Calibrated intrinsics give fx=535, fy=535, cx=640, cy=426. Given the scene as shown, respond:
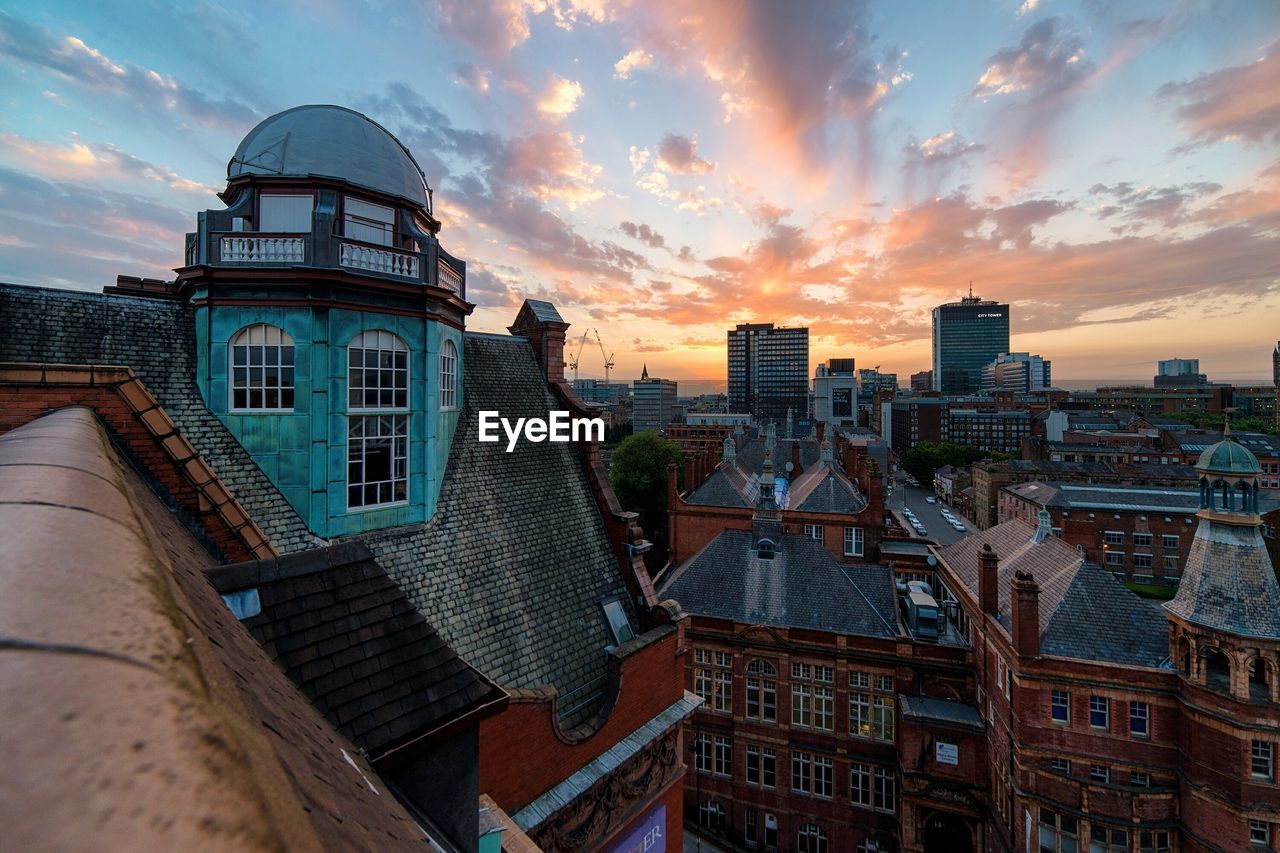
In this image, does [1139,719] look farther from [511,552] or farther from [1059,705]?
[511,552]

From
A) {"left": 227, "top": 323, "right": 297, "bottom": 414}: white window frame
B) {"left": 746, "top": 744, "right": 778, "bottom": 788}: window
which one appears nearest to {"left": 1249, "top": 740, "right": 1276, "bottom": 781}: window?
{"left": 746, "top": 744, "right": 778, "bottom": 788}: window

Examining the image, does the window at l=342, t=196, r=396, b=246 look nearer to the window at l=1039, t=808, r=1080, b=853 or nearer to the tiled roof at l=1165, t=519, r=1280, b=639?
the tiled roof at l=1165, t=519, r=1280, b=639

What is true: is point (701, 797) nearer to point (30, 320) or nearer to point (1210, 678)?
point (1210, 678)

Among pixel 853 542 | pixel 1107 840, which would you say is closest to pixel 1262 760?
pixel 1107 840

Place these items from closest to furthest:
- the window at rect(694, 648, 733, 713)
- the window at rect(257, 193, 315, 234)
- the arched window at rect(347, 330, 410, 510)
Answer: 1. the arched window at rect(347, 330, 410, 510)
2. the window at rect(257, 193, 315, 234)
3. the window at rect(694, 648, 733, 713)

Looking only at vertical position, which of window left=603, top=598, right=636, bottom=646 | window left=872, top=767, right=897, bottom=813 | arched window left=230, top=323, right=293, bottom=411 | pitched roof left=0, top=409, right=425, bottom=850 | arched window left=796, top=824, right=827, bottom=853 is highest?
arched window left=230, top=323, right=293, bottom=411

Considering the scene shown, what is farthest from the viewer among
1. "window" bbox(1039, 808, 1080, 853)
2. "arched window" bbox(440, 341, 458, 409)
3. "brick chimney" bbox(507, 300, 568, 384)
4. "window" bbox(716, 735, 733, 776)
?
"window" bbox(716, 735, 733, 776)

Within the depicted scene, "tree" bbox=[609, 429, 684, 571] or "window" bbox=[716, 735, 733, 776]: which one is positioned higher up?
"tree" bbox=[609, 429, 684, 571]
